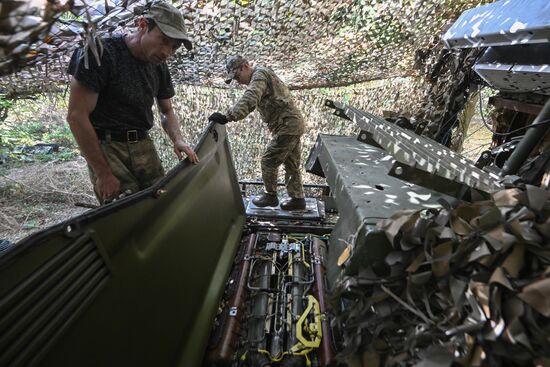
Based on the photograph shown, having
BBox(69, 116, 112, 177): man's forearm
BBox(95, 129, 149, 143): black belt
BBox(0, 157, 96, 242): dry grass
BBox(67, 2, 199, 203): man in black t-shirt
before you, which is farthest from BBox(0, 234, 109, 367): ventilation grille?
BBox(0, 157, 96, 242): dry grass

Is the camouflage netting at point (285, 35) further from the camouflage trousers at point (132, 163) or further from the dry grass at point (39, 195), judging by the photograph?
the dry grass at point (39, 195)

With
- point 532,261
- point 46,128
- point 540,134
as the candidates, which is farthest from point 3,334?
point 46,128

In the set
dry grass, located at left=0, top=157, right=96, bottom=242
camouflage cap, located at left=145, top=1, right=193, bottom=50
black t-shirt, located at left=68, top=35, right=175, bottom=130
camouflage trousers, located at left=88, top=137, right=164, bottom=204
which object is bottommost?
dry grass, located at left=0, top=157, right=96, bottom=242

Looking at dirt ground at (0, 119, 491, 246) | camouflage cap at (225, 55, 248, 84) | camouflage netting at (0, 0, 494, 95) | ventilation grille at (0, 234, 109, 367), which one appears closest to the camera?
ventilation grille at (0, 234, 109, 367)

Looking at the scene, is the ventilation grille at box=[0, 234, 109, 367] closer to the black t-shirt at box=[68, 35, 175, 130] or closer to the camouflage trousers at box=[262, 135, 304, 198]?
the black t-shirt at box=[68, 35, 175, 130]

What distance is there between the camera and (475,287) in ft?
3.00

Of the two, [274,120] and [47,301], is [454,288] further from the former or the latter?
[274,120]

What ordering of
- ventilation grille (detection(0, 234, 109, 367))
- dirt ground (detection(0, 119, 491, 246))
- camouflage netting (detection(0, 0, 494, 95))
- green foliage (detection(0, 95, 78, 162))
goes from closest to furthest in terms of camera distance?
ventilation grille (detection(0, 234, 109, 367)), camouflage netting (detection(0, 0, 494, 95)), dirt ground (detection(0, 119, 491, 246)), green foliage (detection(0, 95, 78, 162))

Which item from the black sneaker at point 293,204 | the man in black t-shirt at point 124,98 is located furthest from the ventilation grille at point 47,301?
the black sneaker at point 293,204

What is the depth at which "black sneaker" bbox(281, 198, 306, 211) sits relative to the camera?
4332 mm

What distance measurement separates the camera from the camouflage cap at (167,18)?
2.05 metres

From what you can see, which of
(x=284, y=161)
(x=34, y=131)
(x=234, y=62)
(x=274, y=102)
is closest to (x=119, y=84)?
(x=234, y=62)

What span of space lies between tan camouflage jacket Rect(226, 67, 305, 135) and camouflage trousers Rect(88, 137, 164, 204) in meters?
1.46

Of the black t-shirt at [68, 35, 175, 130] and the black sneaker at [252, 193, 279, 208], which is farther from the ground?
the black t-shirt at [68, 35, 175, 130]
